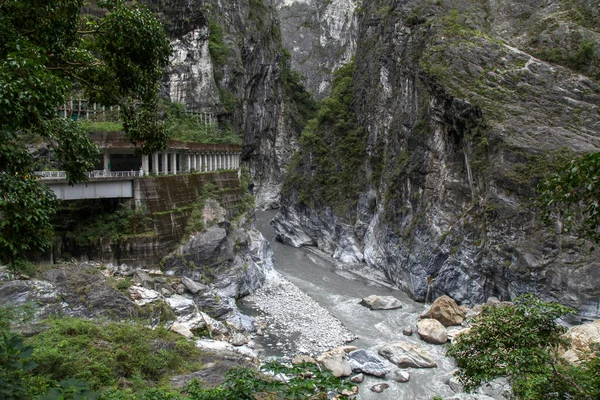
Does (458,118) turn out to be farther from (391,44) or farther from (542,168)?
(391,44)

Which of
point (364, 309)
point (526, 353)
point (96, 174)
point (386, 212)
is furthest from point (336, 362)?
point (386, 212)

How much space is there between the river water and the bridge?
9.41m

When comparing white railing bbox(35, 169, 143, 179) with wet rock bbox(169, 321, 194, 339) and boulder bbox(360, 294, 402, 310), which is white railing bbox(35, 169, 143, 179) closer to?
wet rock bbox(169, 321, 194, 339)

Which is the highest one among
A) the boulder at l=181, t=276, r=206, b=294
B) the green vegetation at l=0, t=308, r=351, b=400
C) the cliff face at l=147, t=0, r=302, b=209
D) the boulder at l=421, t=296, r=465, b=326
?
the cliff face at l=147, t=0, r=302, b=209

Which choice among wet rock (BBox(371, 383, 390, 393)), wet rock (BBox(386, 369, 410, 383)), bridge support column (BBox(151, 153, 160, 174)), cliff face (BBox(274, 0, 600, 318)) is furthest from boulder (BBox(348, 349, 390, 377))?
bridge support column (BBox(151, 153, 160, 174))

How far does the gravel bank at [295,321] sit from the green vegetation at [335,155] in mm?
12139

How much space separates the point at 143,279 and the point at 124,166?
9055mm

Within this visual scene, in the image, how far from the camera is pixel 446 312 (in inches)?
725

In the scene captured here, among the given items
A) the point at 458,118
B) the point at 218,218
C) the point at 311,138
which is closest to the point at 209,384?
the point at 218,218

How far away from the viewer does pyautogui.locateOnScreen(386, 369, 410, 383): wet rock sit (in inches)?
553

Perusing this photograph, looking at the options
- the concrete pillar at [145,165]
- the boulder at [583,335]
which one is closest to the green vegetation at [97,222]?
the concrete pillar at [145,165]

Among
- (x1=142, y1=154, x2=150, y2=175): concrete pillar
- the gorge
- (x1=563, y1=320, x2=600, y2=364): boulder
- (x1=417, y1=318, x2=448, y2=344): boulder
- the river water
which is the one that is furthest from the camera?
(x1=142, y1=154, x2=150, y2=175): concrete pillar

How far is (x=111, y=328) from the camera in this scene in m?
10.4

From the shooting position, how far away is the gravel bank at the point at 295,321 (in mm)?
16391
